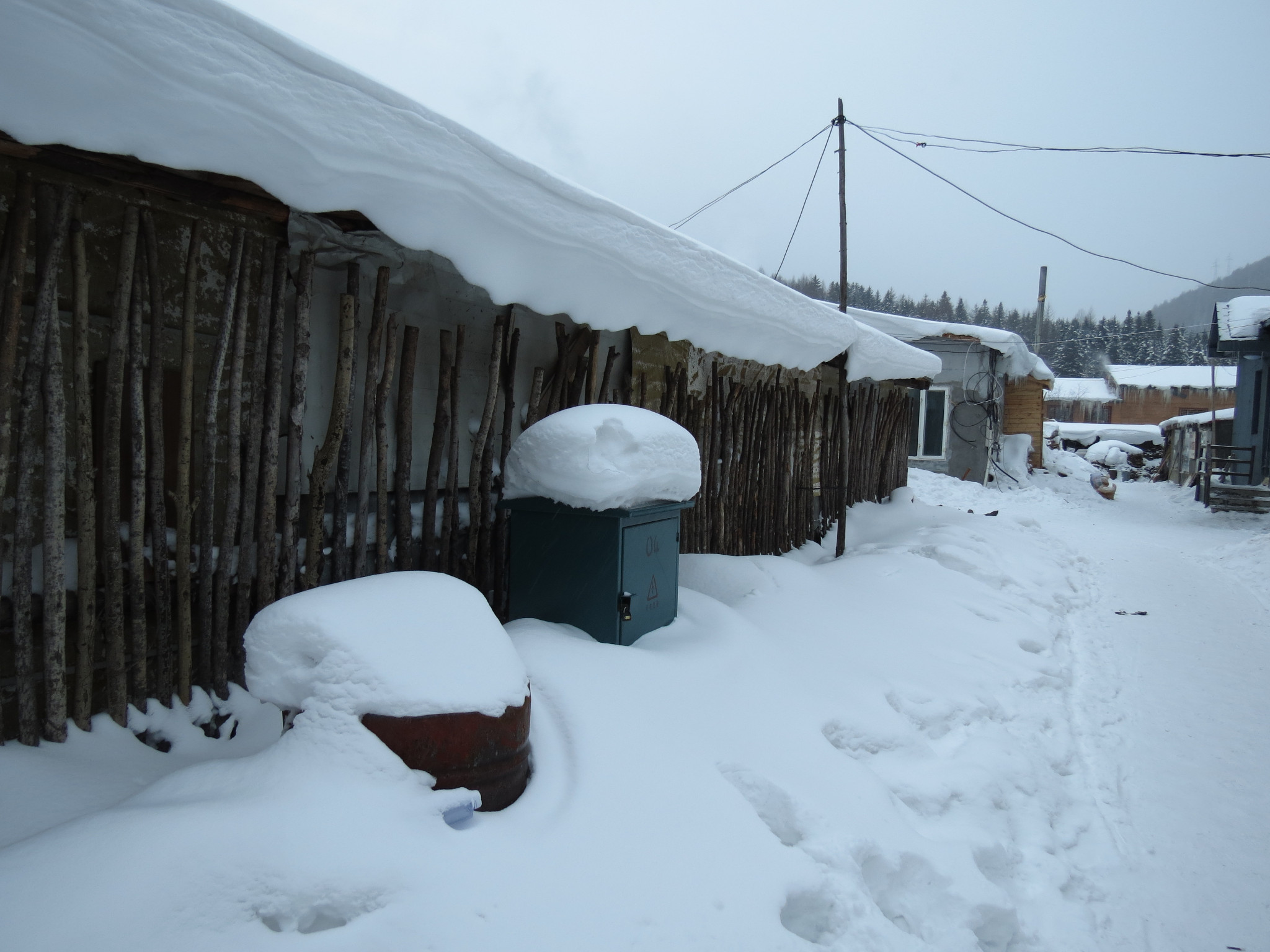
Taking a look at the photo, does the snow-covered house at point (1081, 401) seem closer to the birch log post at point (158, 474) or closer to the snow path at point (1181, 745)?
the snow path at point (1181, 745)

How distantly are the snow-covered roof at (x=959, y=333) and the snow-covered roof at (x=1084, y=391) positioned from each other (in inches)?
1160

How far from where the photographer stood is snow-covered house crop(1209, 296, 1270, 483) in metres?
14.6

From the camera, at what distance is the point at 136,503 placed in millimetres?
2510

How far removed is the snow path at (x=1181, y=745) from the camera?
2479mm

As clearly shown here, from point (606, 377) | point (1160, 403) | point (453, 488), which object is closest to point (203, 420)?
point (453, 488)

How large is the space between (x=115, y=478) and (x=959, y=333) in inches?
628

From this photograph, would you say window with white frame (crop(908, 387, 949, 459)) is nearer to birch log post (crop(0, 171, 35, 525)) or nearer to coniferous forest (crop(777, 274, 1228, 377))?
birch log post (crop(0, 171, 35, 525))

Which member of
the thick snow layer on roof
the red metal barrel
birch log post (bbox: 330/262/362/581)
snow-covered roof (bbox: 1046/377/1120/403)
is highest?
snow-covered roof (bbox: 1046/377/1120/403)

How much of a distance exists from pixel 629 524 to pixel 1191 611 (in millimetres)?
6152

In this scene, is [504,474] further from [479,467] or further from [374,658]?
[374,658]

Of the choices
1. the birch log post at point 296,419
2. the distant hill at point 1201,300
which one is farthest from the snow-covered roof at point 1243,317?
the distant hill at point 1201,300

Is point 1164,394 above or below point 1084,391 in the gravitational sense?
below

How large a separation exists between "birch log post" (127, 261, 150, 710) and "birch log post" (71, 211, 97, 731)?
0.11m

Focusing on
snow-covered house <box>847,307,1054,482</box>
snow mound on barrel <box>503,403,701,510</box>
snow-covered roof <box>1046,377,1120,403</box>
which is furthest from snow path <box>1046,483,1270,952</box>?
snow-covered roof <box>1046,377,1120,403</box>
